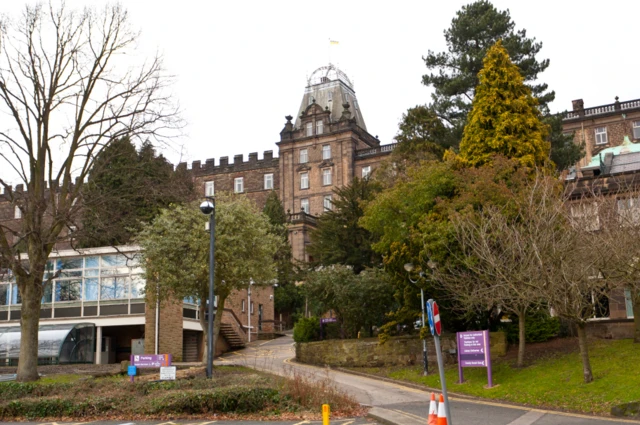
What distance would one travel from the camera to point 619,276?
2020 centimetres

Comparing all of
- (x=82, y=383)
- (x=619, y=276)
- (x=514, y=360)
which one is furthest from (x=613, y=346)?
(x=82, y=383)

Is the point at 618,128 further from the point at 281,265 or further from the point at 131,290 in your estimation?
the point at 131,290

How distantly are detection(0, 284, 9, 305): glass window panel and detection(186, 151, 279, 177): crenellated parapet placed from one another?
46668 millimetres

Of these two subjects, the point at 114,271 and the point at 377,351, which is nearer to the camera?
the point at 377,351

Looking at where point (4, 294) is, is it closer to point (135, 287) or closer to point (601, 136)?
point (135, 287)

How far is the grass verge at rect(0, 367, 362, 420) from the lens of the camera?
56.0ft

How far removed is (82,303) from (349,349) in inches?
536

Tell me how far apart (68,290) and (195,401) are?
64.9ft

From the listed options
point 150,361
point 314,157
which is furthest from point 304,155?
point 150,361

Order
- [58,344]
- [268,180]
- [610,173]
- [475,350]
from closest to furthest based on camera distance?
[475,350] → [58,344] → [610,173] → [268,180]

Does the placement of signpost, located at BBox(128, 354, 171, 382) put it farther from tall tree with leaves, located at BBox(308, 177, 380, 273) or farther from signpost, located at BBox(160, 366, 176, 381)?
tall tree with leaves, located at BBox(308, 177, 380, 273)

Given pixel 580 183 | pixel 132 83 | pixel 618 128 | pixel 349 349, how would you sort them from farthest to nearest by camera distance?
pixel 618 128
pixel 580 183
pixel 349 349
pixel 132 83

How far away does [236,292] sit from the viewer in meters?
39.8

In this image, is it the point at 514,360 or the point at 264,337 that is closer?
the point at 514,360
